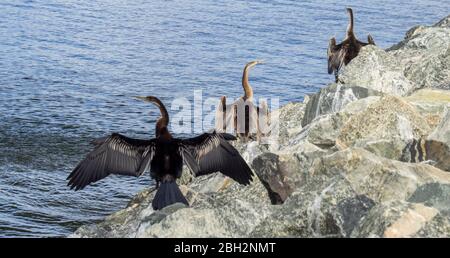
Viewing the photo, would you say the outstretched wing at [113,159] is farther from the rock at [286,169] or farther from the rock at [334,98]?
the rock at [334,98]

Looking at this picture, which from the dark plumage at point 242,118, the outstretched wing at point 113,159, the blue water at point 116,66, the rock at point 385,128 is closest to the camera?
the outstretched wing at point 113,159

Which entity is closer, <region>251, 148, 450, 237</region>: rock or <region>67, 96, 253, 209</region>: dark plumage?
<region>251, 148, 450, 237</region>: rock

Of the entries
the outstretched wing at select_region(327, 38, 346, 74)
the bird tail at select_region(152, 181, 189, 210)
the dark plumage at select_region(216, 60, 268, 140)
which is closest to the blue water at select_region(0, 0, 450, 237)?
A: the dark plumage at select_region(216, 60, 268, 140)

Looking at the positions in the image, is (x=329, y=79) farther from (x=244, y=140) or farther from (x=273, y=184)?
(x=273, y=184)

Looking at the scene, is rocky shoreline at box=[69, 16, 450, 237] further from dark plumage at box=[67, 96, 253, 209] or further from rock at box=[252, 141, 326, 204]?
dark plumage at box=[67, 96, 253, 209]

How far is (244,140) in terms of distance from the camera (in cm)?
1378

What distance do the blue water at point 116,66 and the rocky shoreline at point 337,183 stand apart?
3.06 metres

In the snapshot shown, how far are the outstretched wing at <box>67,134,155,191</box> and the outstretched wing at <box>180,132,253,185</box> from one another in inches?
18.7

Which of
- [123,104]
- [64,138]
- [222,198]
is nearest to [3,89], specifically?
[123,104]

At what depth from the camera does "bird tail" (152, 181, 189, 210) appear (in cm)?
1031

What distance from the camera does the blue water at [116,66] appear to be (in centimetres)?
1505

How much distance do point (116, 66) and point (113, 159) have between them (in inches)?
565

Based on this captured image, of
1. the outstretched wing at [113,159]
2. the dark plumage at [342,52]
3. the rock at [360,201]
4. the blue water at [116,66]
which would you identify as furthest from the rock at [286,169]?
the dark plumage at [342,52]
